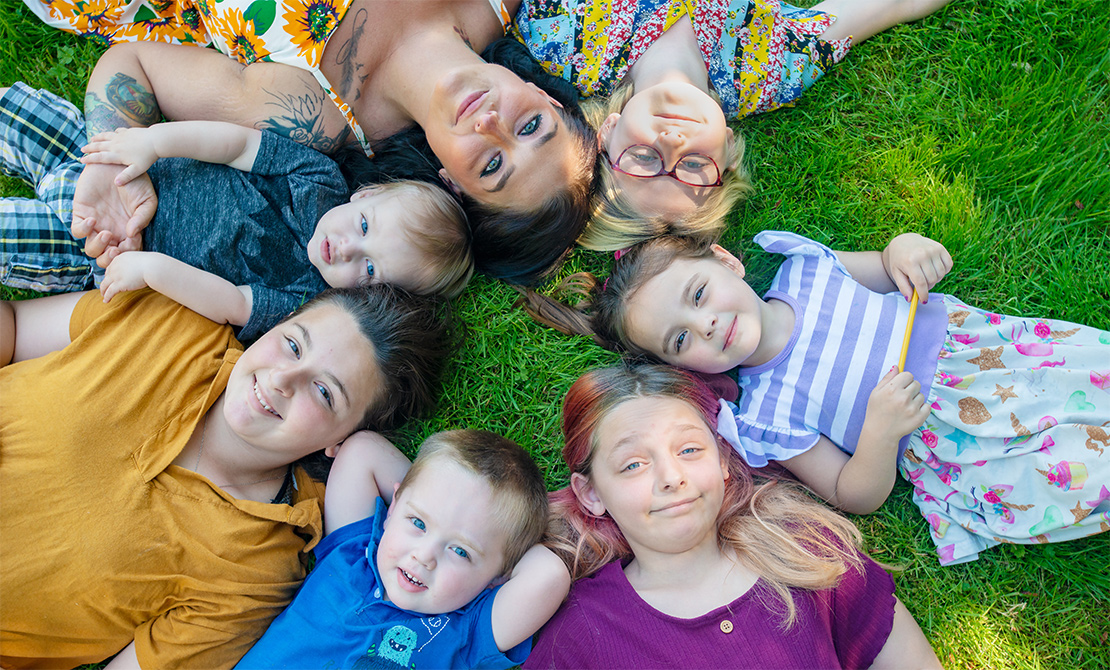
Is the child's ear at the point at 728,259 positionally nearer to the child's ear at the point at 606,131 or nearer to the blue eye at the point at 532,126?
the child's ear at the point at 606,131

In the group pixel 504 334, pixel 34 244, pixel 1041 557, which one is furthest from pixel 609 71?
pixel 1041 557

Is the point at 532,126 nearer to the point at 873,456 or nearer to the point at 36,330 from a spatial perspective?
the point at 873,456

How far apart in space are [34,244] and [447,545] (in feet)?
7.46

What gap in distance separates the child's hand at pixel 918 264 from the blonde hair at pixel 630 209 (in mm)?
763

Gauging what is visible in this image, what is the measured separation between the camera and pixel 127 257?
289cm

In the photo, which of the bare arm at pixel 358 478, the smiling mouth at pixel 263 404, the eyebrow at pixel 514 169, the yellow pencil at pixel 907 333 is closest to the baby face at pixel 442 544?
the bare arm at pixel 358 478

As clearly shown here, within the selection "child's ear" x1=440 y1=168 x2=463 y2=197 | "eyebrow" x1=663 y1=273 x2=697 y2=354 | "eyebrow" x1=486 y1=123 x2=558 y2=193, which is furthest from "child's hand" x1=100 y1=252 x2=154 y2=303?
"eyebrow" x1=663 y1=273 x2=697 y2=354

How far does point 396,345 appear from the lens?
9.70ft

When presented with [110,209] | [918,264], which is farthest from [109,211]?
[918,264]

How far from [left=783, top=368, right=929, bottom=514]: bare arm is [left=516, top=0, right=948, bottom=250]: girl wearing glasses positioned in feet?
3.54

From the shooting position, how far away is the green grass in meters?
3.09

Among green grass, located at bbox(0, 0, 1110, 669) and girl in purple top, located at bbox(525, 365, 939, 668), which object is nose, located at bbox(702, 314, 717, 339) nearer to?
girl in purple top, located at bbox(525, 365, 939, 668)

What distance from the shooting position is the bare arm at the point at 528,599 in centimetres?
272

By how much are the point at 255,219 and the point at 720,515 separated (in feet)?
8.16
